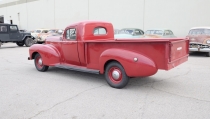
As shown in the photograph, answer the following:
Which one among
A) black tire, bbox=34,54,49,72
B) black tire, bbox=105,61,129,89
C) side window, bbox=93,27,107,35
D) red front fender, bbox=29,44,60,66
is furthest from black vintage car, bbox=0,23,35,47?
black tire, bbox=105,61,129,89

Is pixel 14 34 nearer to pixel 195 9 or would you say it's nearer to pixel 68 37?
pixel 68 37

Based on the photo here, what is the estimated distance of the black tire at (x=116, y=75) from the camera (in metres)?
4.83

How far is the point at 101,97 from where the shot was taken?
4.38 m

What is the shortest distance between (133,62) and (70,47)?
2379 millimetres

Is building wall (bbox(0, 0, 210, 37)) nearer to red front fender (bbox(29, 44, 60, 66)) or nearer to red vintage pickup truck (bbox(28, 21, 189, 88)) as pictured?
red vintage pickup truck (bbox(28, 21, 189, 88))

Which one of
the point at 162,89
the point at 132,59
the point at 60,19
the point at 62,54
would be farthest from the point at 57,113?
the point at 60,19

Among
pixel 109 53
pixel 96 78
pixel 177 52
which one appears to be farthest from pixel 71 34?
pixel 177 52

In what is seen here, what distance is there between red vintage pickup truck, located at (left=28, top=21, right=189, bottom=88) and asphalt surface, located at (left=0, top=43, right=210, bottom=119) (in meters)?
0.47

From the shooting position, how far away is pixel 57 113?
11.7 feet

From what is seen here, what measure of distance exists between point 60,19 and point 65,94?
82.3 ft

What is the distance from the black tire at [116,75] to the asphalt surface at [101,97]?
0.51 feet

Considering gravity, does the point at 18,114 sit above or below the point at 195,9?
below

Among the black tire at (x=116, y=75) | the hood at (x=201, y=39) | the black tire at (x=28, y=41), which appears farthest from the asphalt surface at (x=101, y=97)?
the black tire at (x=28, y=41)

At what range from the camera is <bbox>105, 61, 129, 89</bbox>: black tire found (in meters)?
4.83
